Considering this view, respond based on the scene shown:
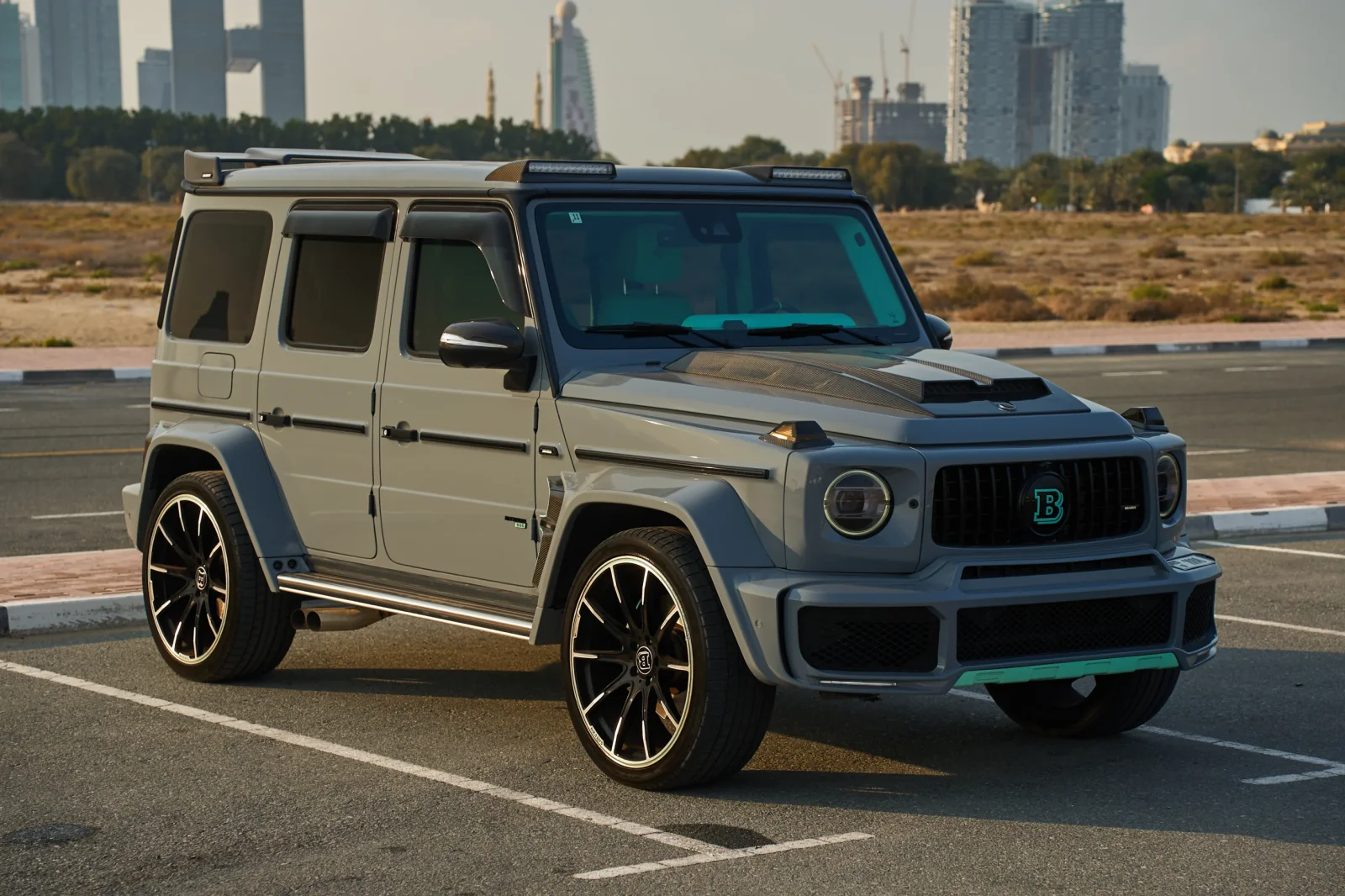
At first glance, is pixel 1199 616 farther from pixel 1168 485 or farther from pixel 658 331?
pixel 658 331

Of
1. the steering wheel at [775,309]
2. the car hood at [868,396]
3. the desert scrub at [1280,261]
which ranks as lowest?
the desert scrub at [1280,261]

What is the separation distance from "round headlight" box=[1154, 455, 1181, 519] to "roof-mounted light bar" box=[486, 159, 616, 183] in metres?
2.20

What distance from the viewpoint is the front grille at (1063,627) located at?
5.59m

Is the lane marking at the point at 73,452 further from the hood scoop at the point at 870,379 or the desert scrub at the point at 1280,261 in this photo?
the desert scrub at the point at 1280,261

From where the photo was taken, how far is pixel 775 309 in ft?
22.6

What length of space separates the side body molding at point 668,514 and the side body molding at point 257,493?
1.51 meters

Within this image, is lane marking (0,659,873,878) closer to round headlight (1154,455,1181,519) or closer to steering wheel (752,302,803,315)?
round headlight (1154,455,1181,519)

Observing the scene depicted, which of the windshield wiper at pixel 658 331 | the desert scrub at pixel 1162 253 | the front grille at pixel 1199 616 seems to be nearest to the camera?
the front grille at pixel 1199 616

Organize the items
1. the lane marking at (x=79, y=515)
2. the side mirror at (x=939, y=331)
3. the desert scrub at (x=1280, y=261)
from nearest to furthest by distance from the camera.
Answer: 1. the side mirror at (x=939, y=331)
2. the lane marking at (x=79, y=515)
3. the desert scrub at (x=1280, y=261)

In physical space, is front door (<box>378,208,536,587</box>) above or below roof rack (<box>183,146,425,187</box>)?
below

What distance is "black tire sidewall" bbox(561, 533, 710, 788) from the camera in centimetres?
559

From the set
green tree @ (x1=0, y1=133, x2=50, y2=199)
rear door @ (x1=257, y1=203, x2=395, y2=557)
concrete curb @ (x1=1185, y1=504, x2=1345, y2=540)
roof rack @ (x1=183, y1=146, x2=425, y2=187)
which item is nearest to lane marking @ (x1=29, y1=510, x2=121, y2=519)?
roof rack @ (x1=183, y1=146, x2=425, y2=187)

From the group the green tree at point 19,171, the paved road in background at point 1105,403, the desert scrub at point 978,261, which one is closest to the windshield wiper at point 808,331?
the paved road in background at point 1105,403

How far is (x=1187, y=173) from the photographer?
170 meters
